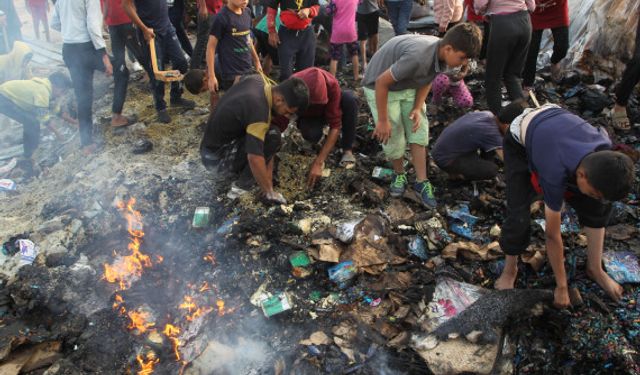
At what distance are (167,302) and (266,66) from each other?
3877mm

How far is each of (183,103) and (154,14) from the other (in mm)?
1261

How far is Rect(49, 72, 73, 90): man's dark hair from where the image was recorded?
269 inches

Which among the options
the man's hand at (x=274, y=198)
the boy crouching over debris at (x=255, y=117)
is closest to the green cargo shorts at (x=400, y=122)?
the boy crouching over debris at (x=255, y=117)

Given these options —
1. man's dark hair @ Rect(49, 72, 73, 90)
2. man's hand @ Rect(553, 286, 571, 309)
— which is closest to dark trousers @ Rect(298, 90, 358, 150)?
man's hand @ Rect(553, 286, 571, 309)

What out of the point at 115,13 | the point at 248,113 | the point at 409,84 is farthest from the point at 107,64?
the point at 409,84

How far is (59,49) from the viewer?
28.3 ft

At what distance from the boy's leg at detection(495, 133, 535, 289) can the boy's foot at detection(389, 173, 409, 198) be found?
128 cm

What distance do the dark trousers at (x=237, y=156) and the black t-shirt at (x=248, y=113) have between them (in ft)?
1.13

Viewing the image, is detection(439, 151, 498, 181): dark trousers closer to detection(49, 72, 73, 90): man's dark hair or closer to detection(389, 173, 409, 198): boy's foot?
detection(389, 173, 409, 198): boy's foot

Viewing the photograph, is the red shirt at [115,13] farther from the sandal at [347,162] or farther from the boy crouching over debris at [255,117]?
the sandal at [347,162]

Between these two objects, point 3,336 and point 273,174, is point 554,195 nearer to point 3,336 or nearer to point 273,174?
point 273,174

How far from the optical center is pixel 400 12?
6.50m

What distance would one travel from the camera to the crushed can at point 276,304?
325cm

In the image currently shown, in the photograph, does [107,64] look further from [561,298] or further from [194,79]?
[561,298]
